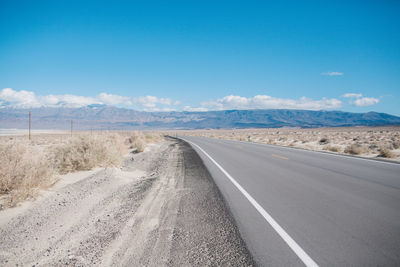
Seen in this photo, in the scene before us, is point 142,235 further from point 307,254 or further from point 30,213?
point 30,213

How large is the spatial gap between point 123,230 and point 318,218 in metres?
3.43

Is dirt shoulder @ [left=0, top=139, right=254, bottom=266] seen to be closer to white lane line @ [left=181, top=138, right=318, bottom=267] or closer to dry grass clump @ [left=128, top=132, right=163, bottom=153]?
white lane line @ [left=181, top=138, right=318, bottom=267]

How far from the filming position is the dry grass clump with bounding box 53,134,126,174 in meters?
9.33

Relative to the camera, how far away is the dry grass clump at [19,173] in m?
5.30

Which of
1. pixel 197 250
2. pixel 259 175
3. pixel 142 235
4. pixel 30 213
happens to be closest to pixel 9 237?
pixel 30 213

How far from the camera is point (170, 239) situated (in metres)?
3.52

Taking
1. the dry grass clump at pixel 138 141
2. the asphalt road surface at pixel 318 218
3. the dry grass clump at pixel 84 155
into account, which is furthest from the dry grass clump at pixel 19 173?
the dry grass clump at pixel 138 141

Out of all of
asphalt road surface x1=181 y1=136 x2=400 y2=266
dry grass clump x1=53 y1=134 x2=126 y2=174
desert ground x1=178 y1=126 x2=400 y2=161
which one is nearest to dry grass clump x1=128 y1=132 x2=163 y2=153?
dry grass clump x1=53 y1=134 x2=126 y2=174

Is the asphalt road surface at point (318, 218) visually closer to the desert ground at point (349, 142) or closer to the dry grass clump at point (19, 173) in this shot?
the dry grass clump at point (19, 173)

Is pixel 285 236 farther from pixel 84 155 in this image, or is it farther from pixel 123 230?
pixel 84 155

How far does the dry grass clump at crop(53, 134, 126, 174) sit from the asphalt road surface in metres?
5.54

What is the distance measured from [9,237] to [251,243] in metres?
3.76

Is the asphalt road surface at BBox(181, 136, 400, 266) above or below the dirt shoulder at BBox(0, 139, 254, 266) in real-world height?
above

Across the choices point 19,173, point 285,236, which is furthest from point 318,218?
point 19,173
